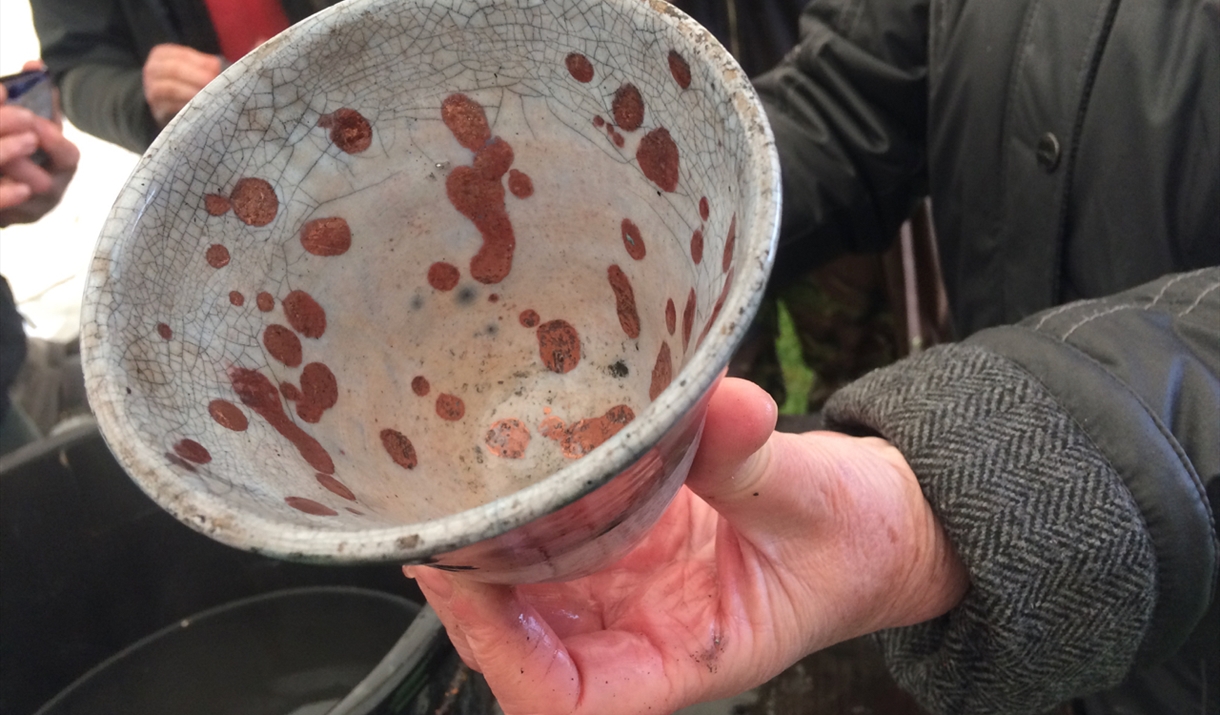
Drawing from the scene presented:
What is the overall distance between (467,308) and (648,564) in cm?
28

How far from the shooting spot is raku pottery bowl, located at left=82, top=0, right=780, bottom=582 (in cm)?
35

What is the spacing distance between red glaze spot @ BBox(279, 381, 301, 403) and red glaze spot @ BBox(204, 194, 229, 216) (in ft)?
0.40

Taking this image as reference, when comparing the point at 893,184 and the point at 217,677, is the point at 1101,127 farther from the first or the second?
the point at 217,677

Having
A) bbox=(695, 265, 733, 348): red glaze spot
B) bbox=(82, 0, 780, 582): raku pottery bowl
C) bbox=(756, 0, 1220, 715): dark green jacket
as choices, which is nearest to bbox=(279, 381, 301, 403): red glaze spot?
bbox=(82, 0, 780, 582): raku pottery bowl

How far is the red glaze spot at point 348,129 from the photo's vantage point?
1.83ft

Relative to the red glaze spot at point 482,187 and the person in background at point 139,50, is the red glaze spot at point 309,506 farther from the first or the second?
the person in background at point 139,50

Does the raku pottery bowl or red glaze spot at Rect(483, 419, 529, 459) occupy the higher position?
the raku pottery bowl

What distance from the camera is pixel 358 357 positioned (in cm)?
64

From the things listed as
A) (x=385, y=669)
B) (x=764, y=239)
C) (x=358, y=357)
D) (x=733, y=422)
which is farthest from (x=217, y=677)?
(x=764, y=239)

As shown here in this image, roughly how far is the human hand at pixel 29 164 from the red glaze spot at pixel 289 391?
670 millimetres

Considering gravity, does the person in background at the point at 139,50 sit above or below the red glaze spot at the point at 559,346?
above

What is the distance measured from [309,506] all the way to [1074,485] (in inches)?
19.8

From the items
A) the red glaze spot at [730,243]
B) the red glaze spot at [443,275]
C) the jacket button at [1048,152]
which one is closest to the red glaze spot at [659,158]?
the red glaze spot at [730,243]

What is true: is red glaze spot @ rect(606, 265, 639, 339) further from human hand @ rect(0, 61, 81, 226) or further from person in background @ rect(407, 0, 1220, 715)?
human hand @ rect(0, 61, 81, 226)
